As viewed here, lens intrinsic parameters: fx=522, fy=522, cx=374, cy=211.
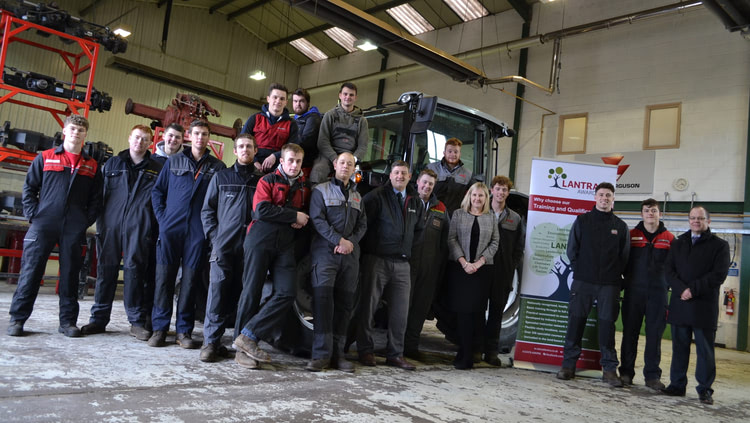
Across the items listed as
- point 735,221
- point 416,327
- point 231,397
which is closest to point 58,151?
point 231,397

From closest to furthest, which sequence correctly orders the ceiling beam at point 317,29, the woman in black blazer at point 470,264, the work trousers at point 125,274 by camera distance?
1. the work trousers at point 125,274
2. the woman in black blazer at point 470,264
3. the ceiling beam at point 317,29

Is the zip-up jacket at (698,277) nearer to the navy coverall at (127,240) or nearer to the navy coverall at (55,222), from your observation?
the navy coverall at (127,240)

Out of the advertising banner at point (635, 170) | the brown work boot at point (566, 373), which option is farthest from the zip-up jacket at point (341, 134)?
the advertising banner at point (635, 170)

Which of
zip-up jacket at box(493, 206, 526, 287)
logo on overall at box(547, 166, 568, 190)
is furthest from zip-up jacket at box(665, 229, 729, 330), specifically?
zip-up jacket at box(493, 206, 526, 287)

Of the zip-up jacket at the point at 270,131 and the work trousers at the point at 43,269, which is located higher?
the zip-up jacket at the point at 270,131

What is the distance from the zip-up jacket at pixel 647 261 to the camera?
14.6 feet

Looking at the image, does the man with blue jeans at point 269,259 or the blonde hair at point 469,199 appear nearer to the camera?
the man with blue jeans at point 269,259

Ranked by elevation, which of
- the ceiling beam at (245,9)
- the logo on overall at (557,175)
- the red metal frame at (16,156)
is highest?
the ceiling beam at (245,9)

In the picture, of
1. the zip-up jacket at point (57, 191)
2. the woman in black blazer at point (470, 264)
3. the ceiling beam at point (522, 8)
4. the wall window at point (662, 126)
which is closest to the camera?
the zip-up jacket at point (57, 191)

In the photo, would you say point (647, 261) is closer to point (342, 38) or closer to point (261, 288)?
point (261, 288)

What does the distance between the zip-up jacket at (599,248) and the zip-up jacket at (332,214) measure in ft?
6.71

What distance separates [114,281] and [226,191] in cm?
124

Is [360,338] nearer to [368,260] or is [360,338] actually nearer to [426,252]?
[368,260]

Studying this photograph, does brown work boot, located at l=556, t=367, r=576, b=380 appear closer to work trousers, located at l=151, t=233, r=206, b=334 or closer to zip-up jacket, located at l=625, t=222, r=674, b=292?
zip-up jacket, located at l=625, t=222, r=674, b=292
